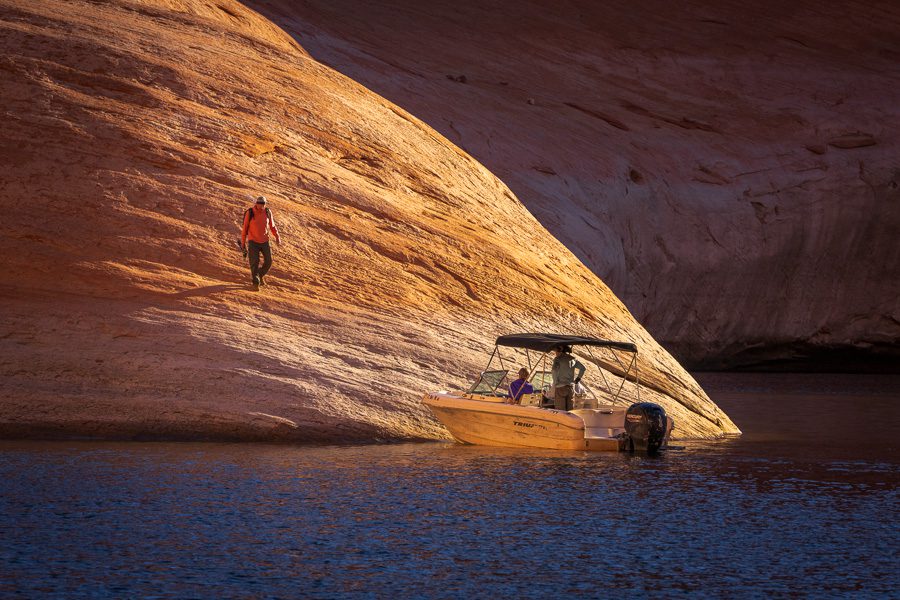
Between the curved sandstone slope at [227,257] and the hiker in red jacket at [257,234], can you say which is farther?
the hiker in red jacket at [257,234]

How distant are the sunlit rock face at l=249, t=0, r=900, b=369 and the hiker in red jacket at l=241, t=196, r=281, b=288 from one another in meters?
22.8

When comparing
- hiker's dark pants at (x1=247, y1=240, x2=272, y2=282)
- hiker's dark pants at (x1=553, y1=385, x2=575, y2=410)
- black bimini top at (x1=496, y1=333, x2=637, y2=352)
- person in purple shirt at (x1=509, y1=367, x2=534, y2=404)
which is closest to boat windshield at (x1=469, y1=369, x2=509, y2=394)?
person in purple shirt at (x1=509, y1=367, x2=534, y2=404)

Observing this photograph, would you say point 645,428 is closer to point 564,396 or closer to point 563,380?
point 564,396

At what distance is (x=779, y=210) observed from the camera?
49156mm

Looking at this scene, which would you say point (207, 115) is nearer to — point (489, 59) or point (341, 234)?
point (341, 234)

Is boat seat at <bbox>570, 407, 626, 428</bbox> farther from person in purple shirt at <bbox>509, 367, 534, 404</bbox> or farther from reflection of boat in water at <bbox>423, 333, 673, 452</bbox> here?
person in purple shirt at <bbox>509, 367, 534, 404</bbox>

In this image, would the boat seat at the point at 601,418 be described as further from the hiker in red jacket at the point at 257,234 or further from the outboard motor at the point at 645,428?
the hiker in red jacket at the point at 257,234

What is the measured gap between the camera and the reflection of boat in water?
61.3 feet

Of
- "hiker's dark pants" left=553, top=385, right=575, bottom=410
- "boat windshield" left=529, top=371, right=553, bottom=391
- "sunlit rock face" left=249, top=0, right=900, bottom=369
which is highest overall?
"sunlit rock face" left=249, top=0, right=900, bottom=369

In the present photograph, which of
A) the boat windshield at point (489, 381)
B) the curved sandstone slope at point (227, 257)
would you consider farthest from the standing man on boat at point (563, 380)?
the curved sandstone slope at point (227, 257)

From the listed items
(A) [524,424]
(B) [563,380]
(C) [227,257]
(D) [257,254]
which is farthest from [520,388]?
(C) [227,257]

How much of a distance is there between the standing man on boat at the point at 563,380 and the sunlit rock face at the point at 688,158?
23666mm

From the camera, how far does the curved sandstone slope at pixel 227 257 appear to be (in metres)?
19.7

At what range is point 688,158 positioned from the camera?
51.1 m
